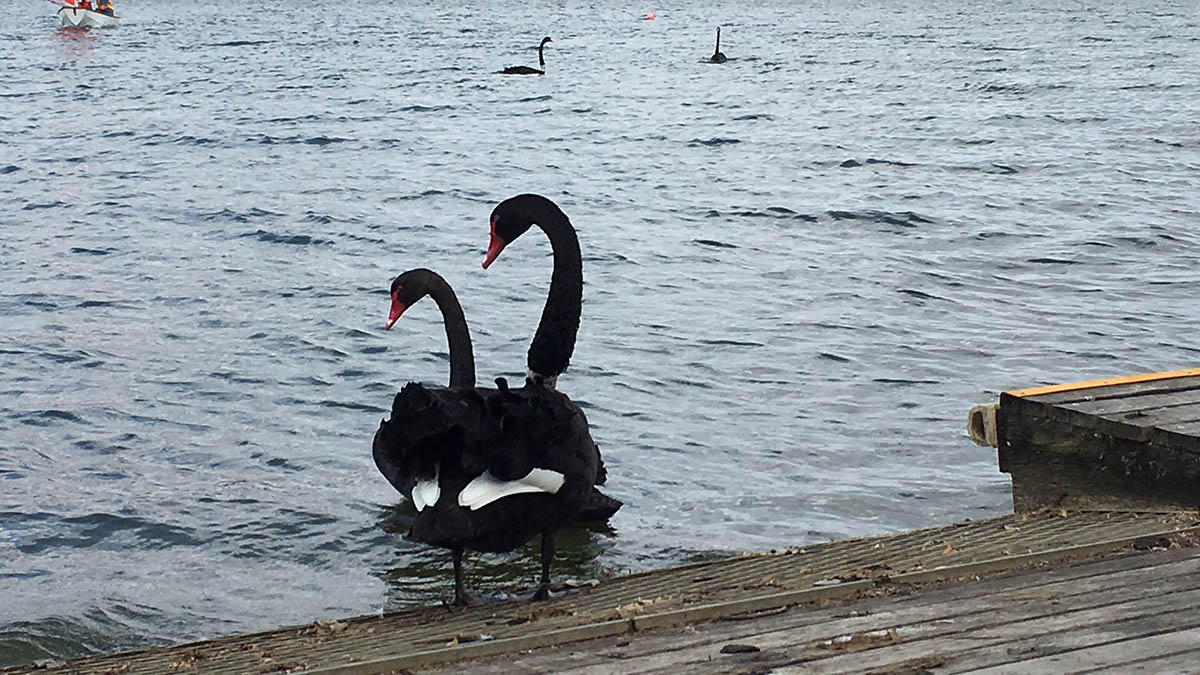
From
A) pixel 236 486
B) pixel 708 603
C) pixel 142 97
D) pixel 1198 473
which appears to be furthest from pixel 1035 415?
pixel 142 97

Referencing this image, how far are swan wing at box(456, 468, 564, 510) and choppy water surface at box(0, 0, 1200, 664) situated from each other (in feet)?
5.66

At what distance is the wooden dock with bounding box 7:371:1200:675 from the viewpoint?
3.17 metres

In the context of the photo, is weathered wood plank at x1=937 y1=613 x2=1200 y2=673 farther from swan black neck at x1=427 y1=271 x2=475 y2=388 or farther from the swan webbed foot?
swan black neck at x1=427 y1=271 x2=475 y2=388

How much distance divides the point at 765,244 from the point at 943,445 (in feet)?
22.2

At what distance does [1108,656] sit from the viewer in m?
3.01

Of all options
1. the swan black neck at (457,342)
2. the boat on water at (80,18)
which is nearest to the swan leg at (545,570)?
the swan black neck at (457,342)

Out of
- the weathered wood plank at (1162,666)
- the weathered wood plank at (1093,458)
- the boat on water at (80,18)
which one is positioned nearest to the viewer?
the weathered wood plank at (1162,666)

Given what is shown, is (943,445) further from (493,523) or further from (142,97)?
(142,97)

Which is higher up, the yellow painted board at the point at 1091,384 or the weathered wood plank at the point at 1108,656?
the weathered wood plank at the point at 1108,656

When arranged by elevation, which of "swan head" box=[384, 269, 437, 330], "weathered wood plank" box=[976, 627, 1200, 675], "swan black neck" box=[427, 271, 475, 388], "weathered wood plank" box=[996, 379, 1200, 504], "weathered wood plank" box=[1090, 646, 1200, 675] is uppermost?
"weathered wood plank" box=[1090, 646, 1200, 675]

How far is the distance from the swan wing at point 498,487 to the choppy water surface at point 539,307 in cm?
173

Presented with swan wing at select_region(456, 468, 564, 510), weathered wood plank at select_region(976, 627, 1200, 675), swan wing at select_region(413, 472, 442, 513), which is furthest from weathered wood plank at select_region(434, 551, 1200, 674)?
swan wing at select_region(413, 472, 442, 513)

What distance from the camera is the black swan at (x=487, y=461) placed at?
4.22 meters

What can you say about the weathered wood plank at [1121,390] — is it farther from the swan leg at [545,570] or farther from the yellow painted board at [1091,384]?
the swan leg at [545,570]
